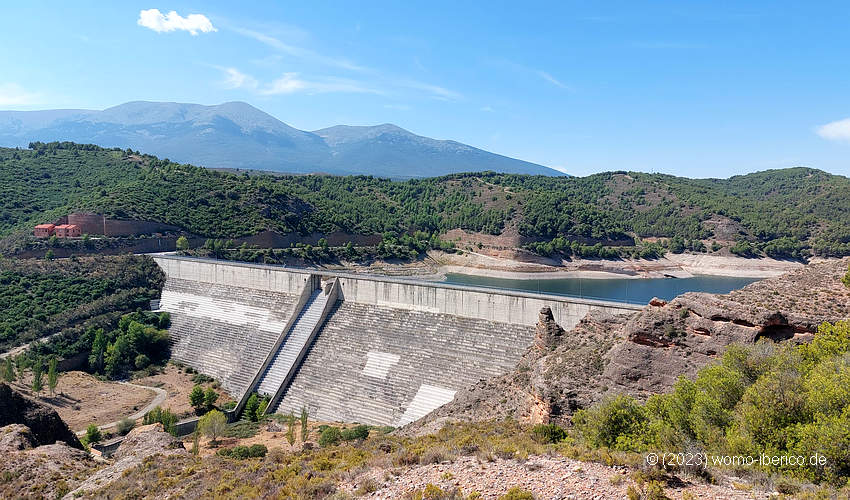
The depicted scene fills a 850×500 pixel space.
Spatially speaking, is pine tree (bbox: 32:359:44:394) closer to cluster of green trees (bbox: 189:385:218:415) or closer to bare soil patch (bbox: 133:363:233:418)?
bare soil patch (bbox: 133:363:233:418)

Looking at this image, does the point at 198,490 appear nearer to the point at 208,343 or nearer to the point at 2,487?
the point at 2,487

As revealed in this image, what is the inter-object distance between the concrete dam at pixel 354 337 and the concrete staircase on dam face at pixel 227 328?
92 mm

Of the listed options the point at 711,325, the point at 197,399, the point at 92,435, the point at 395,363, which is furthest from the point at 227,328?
the point at 711,325

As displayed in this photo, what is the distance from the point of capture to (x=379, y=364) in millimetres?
30562

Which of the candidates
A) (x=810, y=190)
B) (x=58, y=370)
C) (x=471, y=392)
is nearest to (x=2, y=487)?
(x=471, y=392)

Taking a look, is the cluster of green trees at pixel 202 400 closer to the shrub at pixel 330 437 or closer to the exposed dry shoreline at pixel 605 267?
the shrub at pixel 330 437

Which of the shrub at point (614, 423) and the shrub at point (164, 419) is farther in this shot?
the shrub at point (164, 419)

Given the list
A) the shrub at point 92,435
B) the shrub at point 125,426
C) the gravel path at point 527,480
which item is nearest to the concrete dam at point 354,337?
the shrub at point 125,426

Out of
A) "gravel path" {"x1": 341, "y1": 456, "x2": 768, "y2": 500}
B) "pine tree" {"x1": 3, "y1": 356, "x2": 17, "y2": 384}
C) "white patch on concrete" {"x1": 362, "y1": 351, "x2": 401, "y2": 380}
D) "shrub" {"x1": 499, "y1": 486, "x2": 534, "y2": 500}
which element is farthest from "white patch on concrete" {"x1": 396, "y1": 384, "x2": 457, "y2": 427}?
"pine tree" {"x1": 3, "y1": 356, "x2": 17, "y2": 384}

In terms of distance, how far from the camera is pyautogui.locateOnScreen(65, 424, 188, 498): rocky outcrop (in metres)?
14.7

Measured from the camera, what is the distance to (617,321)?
21812 mm

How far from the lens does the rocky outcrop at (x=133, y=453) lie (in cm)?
1467

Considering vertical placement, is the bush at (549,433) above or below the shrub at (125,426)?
above

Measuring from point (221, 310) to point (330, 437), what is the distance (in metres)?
20.8
